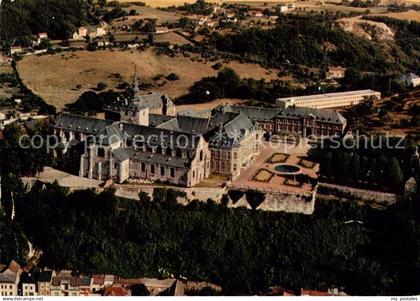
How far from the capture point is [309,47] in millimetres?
101938

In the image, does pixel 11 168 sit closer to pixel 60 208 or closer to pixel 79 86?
pixel 60 208

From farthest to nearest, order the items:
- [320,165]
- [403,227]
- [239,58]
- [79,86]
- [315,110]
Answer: [239,58] → [79,86] → [315,110] → [320,165] → [403,227]

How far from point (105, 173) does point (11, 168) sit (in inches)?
304

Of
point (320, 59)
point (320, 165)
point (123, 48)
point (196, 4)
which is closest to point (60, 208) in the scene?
point (320, 165)

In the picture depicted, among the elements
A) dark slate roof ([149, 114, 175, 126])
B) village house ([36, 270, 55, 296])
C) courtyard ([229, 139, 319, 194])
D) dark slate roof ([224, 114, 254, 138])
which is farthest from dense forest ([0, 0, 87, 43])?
village house ([36, 270, 55, 296])

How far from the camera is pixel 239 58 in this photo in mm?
96438

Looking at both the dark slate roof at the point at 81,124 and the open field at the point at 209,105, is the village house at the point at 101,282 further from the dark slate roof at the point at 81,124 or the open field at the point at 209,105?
the open field at the point at 209,105

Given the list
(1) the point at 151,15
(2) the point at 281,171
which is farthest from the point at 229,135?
(1) the point at 151,15

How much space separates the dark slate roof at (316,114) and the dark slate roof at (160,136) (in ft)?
58.4

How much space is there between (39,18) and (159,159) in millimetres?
62311

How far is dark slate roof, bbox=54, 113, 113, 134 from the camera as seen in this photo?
2302 inches

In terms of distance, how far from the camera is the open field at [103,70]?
82750mm

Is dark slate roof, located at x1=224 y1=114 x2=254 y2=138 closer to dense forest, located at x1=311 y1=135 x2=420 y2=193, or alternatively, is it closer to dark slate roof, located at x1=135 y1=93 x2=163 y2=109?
dense forest, located at x1=311 y1=135 x2=420 y2=193

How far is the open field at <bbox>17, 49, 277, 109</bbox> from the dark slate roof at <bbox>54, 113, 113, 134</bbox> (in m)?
18.4
